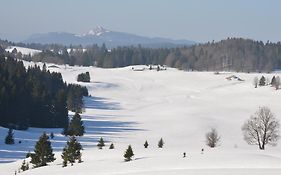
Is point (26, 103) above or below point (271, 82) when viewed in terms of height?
below

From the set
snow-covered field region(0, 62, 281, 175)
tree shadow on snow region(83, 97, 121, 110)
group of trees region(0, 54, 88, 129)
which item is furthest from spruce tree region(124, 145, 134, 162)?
tree shadow on snow region(83, 97, 121, 110)

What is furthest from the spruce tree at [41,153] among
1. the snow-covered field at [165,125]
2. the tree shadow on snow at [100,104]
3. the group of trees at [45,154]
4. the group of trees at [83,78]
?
the group of trees at [83,78]

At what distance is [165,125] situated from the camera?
270 feet

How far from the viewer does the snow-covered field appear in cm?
3231

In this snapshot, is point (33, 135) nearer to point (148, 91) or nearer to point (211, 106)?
point (211, 106)

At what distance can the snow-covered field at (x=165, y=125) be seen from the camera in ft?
106

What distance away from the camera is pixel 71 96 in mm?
100438

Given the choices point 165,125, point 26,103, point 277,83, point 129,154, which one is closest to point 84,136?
point 26,103

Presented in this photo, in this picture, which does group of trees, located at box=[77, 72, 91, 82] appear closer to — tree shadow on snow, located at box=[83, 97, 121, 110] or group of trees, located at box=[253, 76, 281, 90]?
tree shadow on snow, located at box=[83, 97, 121, 110]

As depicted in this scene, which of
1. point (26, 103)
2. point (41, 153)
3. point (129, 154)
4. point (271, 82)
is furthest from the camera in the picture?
point (271, 82)

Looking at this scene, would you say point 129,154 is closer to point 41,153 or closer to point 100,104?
point 41,153

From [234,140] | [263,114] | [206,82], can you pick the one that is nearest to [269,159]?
[263,114]

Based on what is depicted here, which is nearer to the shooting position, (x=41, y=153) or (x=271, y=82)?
(x=41, y=153)

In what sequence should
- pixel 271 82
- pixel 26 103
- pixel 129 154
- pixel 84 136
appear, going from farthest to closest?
pixel 271 82
pixel 26 103
pixel 84 136
pixel 129 154
